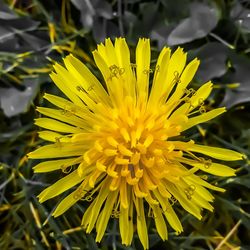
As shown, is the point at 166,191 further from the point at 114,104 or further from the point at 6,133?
the point at 6,133

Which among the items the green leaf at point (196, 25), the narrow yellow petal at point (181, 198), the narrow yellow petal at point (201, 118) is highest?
the green leaf at point (196, 25)

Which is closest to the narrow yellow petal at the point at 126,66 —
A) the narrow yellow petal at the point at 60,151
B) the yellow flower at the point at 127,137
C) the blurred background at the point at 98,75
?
the yellow flower at the point at 127,137

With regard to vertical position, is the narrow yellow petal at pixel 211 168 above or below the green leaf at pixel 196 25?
below

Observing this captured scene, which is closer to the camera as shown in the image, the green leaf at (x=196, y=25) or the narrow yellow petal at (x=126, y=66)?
the narrow yellow petal at (x=126, y=66)

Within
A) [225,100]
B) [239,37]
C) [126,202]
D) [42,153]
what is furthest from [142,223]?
[239,37]

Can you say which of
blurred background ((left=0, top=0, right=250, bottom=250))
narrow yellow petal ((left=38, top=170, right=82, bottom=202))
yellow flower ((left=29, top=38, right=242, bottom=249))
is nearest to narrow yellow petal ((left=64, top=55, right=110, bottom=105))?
yellow flower ((left=29, top=38, right=242, bottom=249))

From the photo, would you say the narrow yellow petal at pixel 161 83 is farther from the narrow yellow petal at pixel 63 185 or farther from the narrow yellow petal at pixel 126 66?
the narrow yellow petal at pixel 63 185
